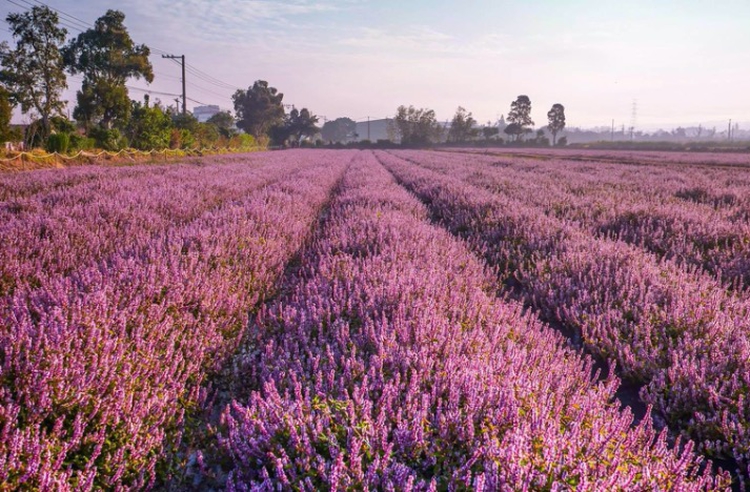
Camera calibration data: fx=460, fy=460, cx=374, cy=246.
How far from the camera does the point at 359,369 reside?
2084mm

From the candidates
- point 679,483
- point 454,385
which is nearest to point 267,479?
point 454,385

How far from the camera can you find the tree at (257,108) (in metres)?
89.9

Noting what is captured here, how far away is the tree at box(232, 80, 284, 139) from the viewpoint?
3538 inches

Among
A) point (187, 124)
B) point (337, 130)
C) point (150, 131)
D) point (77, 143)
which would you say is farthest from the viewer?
point (337, 130)

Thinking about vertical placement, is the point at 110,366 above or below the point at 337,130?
below

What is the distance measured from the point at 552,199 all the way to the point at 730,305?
5.93 metres

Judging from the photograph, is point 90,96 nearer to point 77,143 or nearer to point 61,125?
point 61,125

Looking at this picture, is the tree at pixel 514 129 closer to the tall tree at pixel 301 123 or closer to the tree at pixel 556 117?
the tree at pixel 556 117

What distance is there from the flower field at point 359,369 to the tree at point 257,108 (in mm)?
90773

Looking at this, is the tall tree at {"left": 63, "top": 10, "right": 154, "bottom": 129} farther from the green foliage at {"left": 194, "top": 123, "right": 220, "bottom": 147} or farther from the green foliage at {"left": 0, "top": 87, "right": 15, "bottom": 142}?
the green foliage at {"left": 0, "top": 87, "right": 15, "bottom": 142}

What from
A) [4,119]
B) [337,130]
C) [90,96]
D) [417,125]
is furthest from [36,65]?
[337,130]

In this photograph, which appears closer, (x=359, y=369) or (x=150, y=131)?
(x=359, y=369)

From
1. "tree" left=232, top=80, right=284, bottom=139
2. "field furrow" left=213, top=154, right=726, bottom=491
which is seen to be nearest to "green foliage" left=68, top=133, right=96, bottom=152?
"field furrow" left=213, top=154, right=726, bottom=491

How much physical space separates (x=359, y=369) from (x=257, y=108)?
94.8 m
